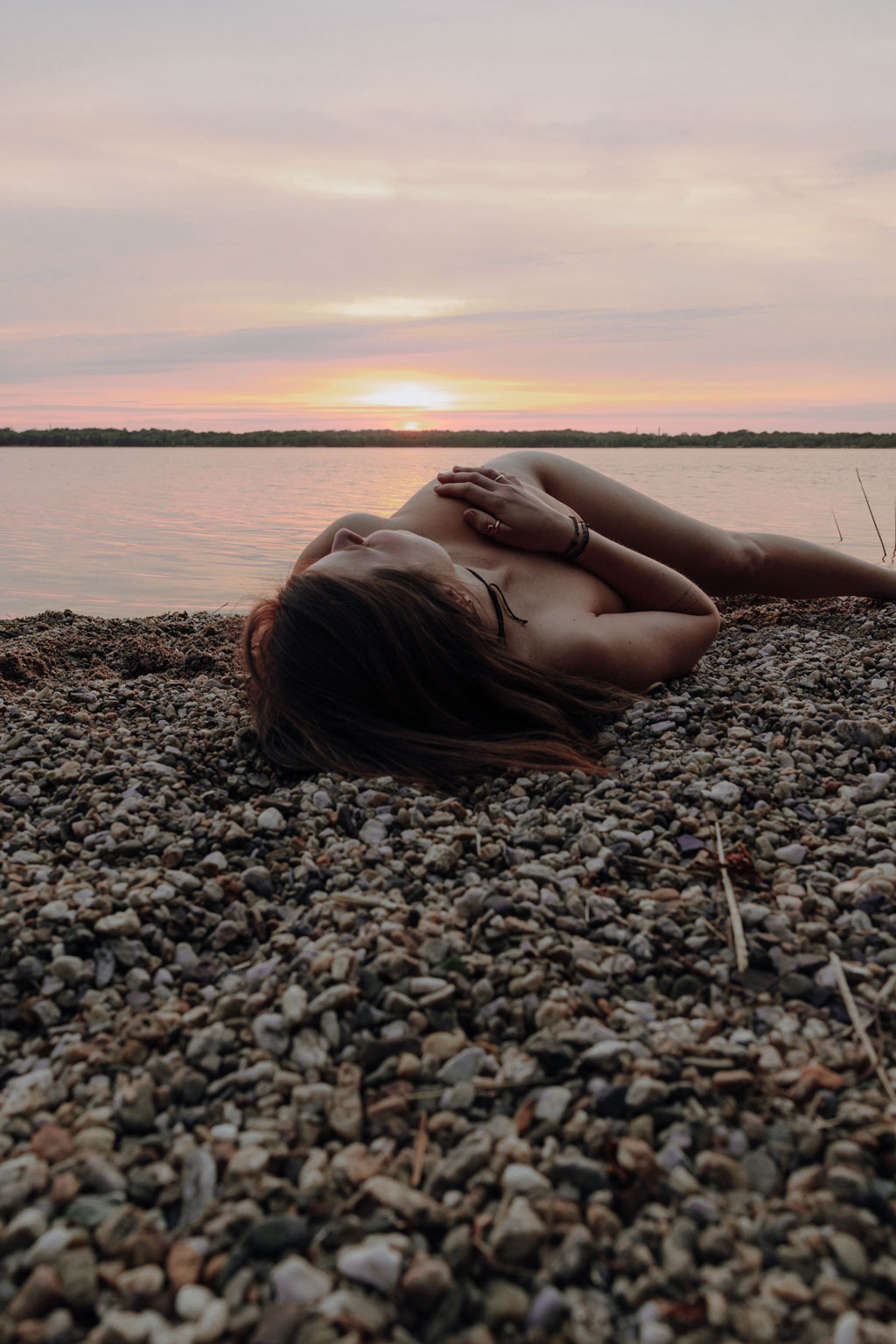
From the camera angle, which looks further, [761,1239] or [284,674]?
[284,674]

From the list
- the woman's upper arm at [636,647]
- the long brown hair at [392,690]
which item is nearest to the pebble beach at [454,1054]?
the long brown hair at [392,690]

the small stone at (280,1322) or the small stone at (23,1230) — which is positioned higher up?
the small stone at (23,1230)

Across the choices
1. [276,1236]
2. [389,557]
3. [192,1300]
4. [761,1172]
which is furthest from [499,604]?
[192,1300]

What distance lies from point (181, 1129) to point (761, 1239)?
2.95ft

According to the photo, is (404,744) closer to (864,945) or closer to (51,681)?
(864,945)

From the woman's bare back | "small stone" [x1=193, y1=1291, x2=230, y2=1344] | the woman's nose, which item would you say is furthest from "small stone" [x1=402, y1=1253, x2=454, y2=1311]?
the woman's nose

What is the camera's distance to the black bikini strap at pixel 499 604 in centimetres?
348

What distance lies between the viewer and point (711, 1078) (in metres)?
1.54

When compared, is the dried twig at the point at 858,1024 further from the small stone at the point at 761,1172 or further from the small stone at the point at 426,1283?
the small stone at the point at 426,1283

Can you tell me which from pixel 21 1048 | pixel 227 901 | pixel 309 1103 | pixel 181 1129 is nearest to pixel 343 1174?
pixel 309 1103

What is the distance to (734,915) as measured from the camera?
1.98 meters

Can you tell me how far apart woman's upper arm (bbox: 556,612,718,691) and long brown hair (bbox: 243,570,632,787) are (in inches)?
12.5

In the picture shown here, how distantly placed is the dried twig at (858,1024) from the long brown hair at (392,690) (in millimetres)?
1199

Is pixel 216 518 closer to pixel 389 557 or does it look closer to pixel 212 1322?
pixel 389 557
